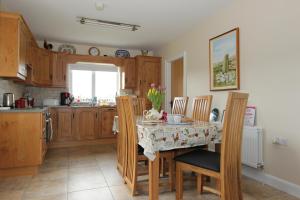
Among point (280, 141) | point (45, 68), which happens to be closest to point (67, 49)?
point (45, 68)

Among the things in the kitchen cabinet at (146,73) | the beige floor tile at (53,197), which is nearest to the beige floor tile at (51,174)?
the beige floor tile at (53,197)

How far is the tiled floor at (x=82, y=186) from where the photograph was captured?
7.03 feet

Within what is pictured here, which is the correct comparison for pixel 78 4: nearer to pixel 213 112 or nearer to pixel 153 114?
pixel 153 114

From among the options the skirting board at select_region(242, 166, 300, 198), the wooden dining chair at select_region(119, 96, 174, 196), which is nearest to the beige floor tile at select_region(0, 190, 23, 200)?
the wooden dining chair at select_region(119, 96, 174, 196)

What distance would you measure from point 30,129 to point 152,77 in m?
3.26

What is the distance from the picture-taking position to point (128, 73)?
5.31 m

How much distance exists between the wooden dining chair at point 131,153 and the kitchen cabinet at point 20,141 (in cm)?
129

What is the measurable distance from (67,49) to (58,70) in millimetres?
614

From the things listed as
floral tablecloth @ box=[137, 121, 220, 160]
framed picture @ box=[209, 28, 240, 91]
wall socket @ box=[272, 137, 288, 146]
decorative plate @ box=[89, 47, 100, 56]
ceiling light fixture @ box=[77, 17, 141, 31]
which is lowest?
wall socket @ box=[272, 137, 288, 146]

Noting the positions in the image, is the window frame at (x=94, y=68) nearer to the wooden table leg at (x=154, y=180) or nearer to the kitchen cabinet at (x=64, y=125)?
the kitchen cabinet at (x=64, y=125)

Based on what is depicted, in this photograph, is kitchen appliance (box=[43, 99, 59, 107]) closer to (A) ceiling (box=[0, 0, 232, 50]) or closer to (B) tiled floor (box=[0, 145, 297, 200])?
(A) ceiling (box=[0, 0, 232, 50])

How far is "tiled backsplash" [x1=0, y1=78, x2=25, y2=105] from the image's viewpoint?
123 inches

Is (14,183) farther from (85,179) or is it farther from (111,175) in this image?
(111,175)

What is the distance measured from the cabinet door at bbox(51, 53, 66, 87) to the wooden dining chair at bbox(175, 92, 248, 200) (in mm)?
3834
